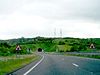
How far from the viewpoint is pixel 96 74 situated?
21.2 meters

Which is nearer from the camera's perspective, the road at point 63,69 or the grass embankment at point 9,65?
the road at point 63,69

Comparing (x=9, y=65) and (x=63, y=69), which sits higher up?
(x=63, y=69)

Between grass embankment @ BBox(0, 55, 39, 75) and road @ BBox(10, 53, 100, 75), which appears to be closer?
road @ BBox(10, 53, 100, 75)

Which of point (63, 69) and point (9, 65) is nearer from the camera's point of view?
point (63, 69)
